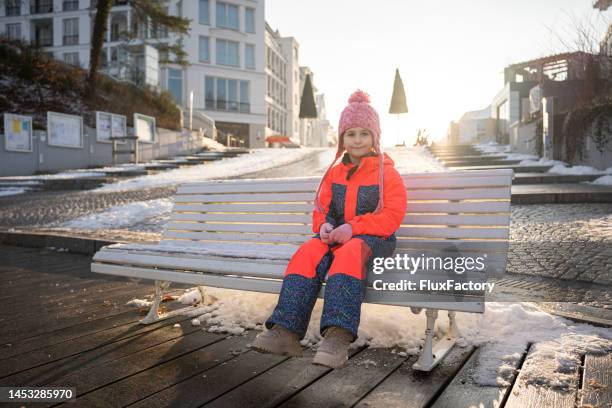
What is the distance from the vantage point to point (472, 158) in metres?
15.7

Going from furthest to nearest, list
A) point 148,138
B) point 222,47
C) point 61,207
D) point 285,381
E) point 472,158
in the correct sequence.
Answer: point 222,47
point 148,138
point 472,158
point 61,207
point 285,381

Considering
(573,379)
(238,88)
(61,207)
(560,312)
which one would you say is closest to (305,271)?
(573,379)

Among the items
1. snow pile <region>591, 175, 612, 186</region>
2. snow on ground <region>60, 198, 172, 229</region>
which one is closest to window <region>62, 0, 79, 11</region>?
snow on ground <region>60, 198, 172, 229</region>

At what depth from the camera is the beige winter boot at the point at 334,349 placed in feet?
6.93

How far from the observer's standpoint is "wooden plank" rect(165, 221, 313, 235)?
3496mm

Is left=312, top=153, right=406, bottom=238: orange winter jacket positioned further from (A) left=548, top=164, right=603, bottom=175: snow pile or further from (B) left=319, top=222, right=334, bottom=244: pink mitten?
(A) left=548, top=164, right=603, bottom=175: snow pile

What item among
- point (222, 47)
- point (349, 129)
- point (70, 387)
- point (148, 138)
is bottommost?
point (70, 387)

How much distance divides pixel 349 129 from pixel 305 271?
103cm

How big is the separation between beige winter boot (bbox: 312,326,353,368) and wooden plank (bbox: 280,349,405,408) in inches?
5.3

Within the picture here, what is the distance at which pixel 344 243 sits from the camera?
8.63 ft

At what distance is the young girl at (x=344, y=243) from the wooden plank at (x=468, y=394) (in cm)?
44

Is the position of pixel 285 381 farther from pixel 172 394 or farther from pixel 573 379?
pixel 573 379

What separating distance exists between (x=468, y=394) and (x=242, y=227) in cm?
207

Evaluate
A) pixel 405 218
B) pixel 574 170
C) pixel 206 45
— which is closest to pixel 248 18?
pixel 206 45
